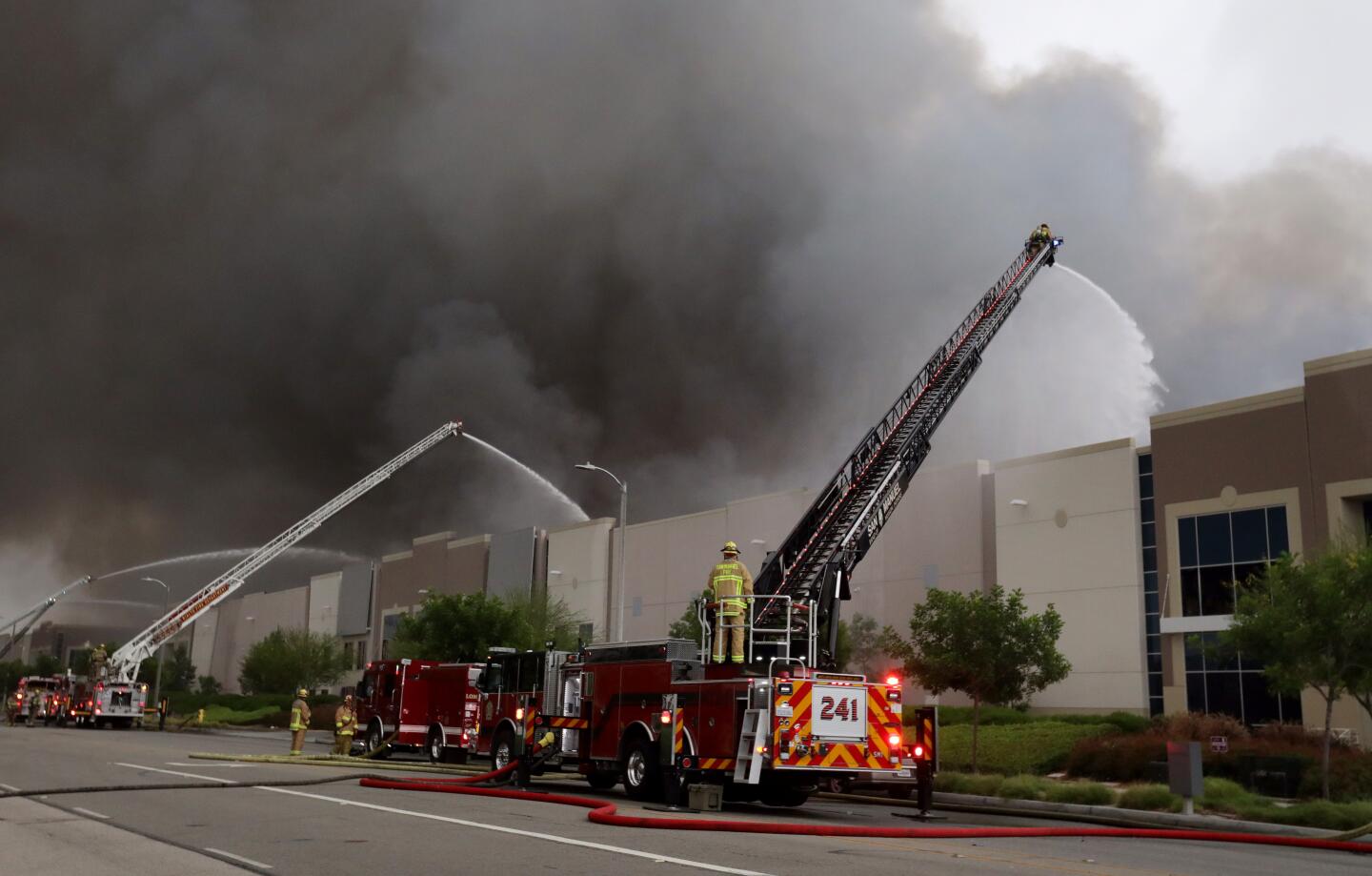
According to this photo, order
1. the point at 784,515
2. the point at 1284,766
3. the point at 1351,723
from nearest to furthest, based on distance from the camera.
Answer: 1. the point at 1284,766
2. the point at 1351,723
3. the point at 784,515

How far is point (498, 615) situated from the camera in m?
45.7

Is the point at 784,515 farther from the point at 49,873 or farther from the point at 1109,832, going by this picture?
the point at 49,873

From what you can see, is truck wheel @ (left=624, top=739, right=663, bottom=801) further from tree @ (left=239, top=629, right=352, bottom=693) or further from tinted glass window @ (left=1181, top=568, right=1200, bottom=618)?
tree @ (left=239, top=629, right=352, bottom=693)

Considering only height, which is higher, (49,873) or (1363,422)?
(1363,422)

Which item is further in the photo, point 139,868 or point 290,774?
point 290,774

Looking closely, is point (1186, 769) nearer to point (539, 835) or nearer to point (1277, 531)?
point (539, 835)

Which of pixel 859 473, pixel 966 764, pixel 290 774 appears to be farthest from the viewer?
pixel 966 764

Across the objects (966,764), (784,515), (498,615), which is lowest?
(966,764)

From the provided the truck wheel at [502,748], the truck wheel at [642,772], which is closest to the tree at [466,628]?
the truck wheel at [502,748]

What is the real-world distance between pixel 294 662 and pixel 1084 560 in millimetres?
48657

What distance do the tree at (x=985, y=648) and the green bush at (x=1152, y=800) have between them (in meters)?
6.83

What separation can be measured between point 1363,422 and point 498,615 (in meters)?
29.4

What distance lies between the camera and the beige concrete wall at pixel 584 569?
62688mm

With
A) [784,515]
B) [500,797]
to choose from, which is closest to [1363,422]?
[784,515]
